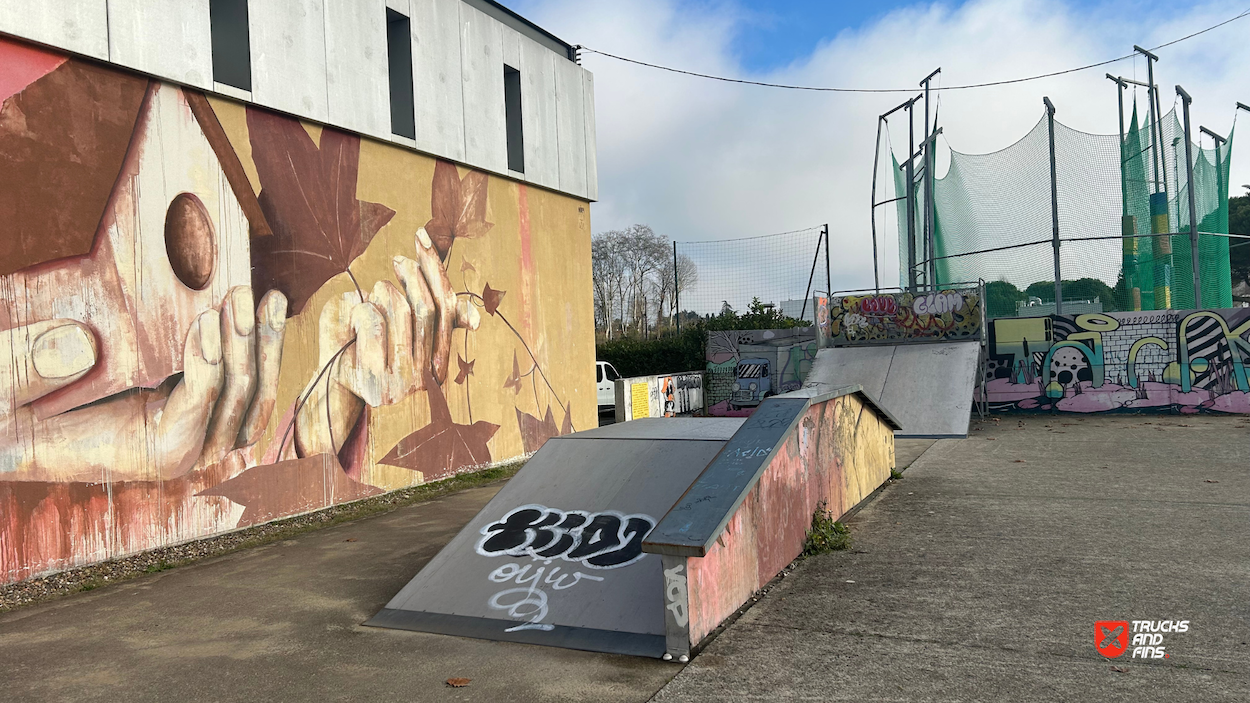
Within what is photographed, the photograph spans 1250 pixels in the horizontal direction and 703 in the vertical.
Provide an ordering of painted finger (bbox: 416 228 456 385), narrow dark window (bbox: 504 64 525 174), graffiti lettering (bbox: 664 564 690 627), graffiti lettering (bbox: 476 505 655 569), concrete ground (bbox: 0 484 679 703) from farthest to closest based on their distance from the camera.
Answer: narrow dark window (bbox: 504 64 525 174) < painted finger (bbox: 416 228 456 385) < graffiti lettering (bbox: 476 505 655 569) < graffiti lettering (bbox: 664 564 690 627) < concrete ground (bbox: 0 484 679 703)

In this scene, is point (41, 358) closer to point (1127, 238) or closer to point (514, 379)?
point (514, 379)

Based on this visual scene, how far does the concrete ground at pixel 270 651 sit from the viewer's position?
3.91m

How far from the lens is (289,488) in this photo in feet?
28.9

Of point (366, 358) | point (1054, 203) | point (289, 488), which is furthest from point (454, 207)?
point (1054, 203)

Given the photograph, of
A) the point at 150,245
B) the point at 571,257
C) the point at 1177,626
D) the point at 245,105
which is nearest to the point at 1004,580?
the point at 1177,626

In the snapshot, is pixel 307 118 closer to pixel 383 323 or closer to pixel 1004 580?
pixel 383 323

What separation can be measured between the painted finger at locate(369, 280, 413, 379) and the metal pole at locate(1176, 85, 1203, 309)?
1468 centimetres

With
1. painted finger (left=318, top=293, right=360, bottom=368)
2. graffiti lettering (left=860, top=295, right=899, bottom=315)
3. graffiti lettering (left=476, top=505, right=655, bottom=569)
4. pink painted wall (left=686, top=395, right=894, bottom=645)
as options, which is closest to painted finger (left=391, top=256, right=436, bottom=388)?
painted finger (left=318, top=293, right=360, bottom=368)

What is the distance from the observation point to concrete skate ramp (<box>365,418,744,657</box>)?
4.57 metres

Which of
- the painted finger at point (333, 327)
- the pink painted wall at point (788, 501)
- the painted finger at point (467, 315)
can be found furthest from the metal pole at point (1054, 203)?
the painted finger at point (333, 327)

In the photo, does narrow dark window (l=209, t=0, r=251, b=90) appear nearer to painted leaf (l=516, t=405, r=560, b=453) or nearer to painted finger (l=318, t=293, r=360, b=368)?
painted finger (l=318, t=293, r=360, b=368)

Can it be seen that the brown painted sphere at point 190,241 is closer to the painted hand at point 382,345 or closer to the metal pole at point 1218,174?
the painted hand at point 382,345

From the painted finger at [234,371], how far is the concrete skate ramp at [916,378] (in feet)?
31.2

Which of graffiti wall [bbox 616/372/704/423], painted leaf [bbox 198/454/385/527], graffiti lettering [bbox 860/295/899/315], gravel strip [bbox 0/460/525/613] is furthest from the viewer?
graffiti lettering [bbox 860/295/899/315]
